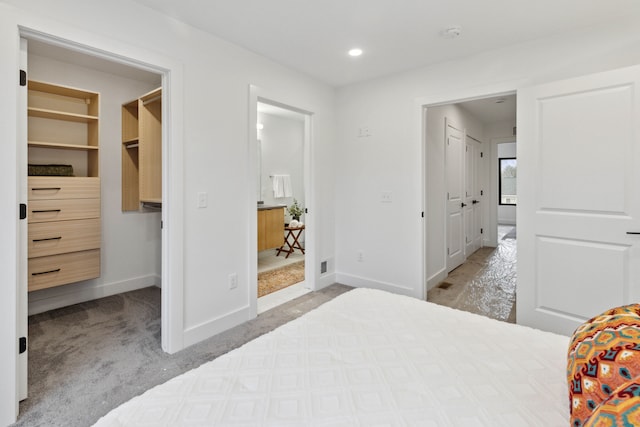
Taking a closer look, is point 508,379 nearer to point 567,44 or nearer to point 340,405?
point 340,405

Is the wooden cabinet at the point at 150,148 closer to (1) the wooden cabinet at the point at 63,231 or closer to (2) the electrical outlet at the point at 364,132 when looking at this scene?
(1) the wooden cabinet at the point at 63,231

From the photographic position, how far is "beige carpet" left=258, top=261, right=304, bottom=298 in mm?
3774

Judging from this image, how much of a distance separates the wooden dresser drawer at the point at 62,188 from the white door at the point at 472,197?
4.92m

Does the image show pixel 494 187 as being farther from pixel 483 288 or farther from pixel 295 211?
pixel 295 211

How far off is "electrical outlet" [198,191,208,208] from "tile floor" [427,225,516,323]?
246 cm

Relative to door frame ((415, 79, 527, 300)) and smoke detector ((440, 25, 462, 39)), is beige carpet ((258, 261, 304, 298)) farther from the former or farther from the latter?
smoke detector ((440, 25, 462, 39))

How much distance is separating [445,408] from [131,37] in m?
2.57

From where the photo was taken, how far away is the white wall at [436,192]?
373 centimetres

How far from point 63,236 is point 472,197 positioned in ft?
18.8

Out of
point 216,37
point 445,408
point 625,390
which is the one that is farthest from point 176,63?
point 625,390

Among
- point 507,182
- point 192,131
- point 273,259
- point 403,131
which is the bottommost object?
point 273,259

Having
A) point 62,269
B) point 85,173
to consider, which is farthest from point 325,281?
point 85,173

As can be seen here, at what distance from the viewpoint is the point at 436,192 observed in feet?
12.9

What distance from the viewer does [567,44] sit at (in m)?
2.43
